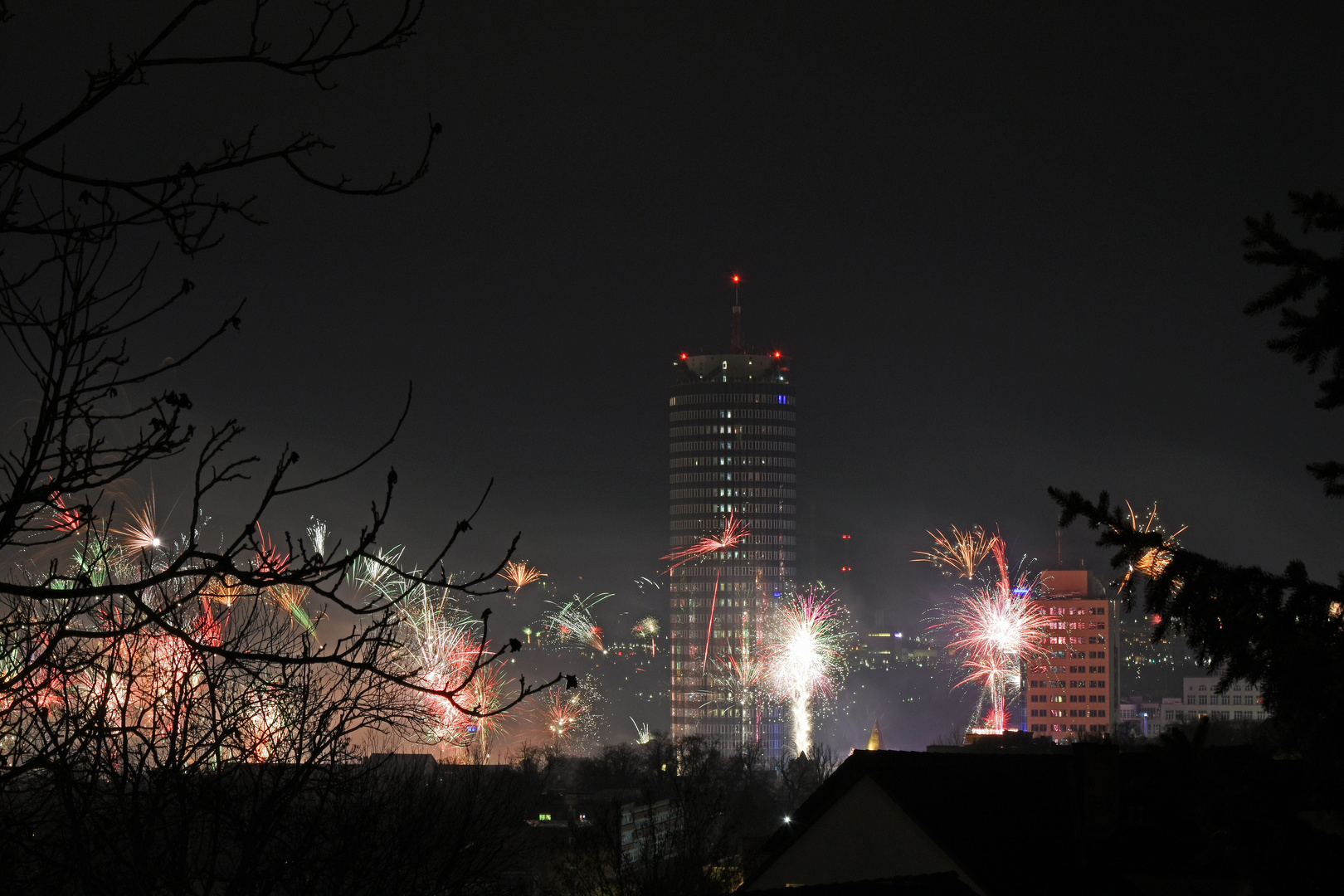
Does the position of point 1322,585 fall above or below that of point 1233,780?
above

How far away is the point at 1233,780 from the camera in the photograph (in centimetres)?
732

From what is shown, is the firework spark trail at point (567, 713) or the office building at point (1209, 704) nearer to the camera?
the firework spark trail at point (567, 713)

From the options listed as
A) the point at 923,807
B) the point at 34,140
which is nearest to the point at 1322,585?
the point at 34,140

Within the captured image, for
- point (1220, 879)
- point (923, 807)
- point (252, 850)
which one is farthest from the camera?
point (923, 807)

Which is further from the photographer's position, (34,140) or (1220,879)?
(1220,879)

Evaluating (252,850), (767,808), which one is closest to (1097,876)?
(252,850)

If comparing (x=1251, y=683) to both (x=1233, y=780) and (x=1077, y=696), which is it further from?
(x=1077, y=696)

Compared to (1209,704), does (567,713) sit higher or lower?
higher

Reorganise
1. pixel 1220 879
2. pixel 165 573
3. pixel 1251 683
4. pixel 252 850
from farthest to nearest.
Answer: pixel 1220 879, pixel 252 850, pixel 1251 683, pixel 165 573

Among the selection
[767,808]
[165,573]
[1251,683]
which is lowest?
[767,808]

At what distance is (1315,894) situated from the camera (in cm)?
702

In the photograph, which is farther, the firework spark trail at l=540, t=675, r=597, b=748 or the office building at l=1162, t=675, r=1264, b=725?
the office building at l=1162, t=675, r=1264, b=725

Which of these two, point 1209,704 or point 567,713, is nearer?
point 567,713

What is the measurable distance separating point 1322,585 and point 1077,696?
199721 millimetres
